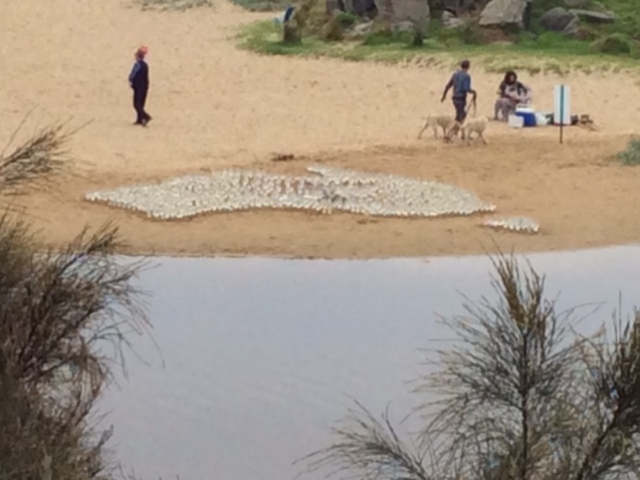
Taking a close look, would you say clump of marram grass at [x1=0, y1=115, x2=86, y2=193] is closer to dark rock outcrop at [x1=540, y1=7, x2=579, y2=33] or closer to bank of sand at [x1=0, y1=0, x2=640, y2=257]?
bank of sand at [x1=0, y1=0, x2=640, y2=257]

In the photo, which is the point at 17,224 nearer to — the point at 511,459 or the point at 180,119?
the point at 511,459

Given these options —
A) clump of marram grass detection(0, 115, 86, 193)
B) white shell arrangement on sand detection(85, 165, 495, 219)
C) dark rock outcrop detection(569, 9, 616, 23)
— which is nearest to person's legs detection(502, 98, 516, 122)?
white shell arrangement on sand detection(85, 165, 495, 219)

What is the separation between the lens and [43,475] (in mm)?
5750

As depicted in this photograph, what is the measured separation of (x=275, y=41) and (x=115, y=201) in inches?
645

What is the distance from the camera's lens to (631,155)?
21438 mm

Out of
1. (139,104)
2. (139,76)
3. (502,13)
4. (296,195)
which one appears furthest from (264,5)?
(296,195)

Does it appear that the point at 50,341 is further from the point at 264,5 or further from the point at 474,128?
the point at 264,5

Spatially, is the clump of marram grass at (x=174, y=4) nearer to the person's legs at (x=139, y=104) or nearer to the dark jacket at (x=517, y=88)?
the person's legs at (x=139, y=104)

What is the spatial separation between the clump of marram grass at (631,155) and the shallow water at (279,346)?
4074mm

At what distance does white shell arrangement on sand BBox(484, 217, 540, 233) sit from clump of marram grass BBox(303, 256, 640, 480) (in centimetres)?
1084

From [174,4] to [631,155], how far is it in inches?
916

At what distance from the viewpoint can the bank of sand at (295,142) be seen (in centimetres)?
1752

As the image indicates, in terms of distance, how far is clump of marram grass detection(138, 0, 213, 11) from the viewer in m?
41.8

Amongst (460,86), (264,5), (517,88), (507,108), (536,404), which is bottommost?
(536,404)
